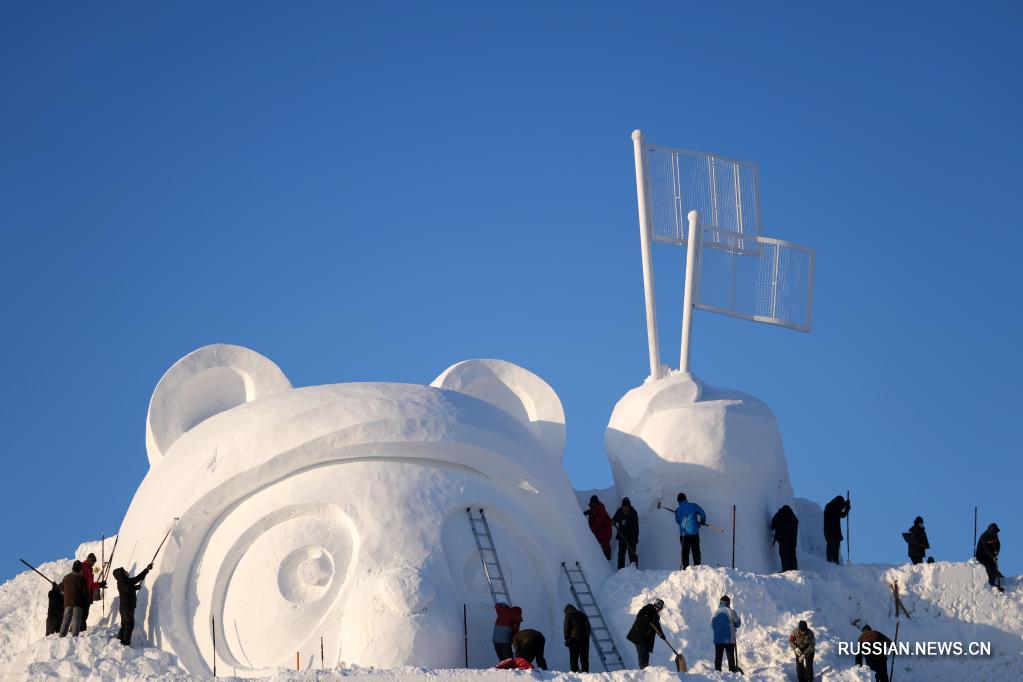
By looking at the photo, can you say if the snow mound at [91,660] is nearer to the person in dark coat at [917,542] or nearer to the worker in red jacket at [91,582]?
the worker in red jacket at [91,582]

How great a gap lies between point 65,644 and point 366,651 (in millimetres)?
3638

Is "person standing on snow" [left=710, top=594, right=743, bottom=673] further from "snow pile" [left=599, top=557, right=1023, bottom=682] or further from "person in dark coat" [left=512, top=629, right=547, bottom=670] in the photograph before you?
"person in dark coat" [left=512, top=629, right=547, bottom=670]

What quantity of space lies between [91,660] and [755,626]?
25.7ft

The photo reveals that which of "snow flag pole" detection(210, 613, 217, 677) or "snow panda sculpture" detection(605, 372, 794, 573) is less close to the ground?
"snow panda sculpture" detection(605, 372, 794, 573)

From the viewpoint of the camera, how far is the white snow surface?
65.9 feet

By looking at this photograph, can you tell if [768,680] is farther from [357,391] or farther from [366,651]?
[357,391]

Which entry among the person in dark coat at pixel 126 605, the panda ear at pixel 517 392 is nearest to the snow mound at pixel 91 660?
the person in dark coat at pixel 126 605

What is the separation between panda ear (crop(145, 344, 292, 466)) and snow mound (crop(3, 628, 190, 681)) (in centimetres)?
325

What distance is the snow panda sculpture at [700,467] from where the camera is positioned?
A: 24.7 meters

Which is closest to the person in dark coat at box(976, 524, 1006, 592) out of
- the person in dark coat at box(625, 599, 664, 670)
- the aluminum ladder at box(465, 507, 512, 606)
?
the person in dark coat at box(625, 599, 664, 670)

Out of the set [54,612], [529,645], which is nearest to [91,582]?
[54,612]

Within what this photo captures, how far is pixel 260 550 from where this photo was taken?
2092 cm

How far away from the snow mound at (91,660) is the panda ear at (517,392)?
19.3ft

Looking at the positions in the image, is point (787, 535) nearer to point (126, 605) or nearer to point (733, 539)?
point (733, 539)
